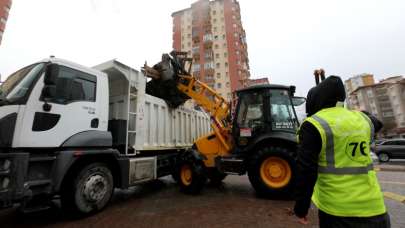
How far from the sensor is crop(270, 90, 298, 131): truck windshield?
4465mm

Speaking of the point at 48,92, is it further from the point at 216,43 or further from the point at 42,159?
the point at 216,43

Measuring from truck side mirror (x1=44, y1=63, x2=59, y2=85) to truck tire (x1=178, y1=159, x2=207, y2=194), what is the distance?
3275 mm

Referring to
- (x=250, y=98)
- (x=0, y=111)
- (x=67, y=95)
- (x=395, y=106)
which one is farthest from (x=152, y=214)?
(x=395, y=106)

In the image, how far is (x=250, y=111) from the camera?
15.9 feet

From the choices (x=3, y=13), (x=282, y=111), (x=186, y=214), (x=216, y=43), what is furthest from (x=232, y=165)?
(x=216, y=43)

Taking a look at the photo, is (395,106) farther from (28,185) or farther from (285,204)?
(28,185)

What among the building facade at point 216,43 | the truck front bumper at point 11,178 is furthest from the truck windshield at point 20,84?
the building facade at point 216,43

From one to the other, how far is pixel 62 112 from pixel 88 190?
1.36 metres

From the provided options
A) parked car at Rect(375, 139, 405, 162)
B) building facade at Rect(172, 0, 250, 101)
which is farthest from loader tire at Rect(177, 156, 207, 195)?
building facade at Rect(172, 0, 250, 101)

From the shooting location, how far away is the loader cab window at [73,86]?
3188mm

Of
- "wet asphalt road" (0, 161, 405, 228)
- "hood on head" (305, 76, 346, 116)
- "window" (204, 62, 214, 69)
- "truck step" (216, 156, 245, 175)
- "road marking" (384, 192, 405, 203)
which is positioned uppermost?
"window" (204, 62, 214, 69)

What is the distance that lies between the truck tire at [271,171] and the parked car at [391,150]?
12.4 meters

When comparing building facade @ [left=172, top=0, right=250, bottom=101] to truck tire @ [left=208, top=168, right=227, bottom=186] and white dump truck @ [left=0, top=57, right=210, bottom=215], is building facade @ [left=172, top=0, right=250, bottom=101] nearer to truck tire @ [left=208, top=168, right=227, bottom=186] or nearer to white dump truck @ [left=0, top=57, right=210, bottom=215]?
truck tire @ [left=208, top=168, right=227, bottom=186]

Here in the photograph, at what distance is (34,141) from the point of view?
286cm
